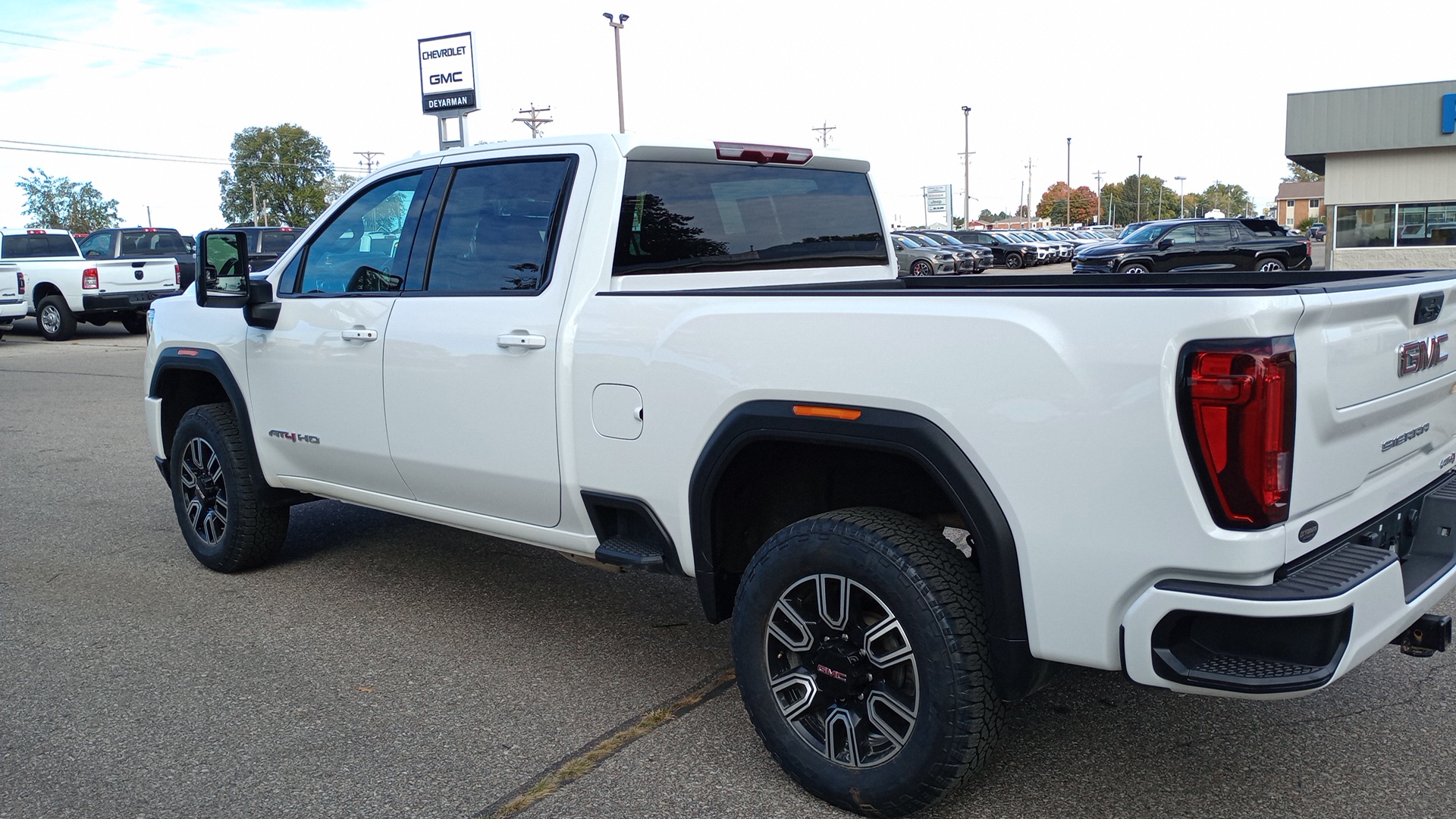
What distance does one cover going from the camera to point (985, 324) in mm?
2729

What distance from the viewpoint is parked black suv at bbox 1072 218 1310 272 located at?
27.5 m

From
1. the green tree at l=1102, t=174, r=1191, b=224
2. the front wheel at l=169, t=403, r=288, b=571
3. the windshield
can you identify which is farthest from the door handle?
the green tree at l=1102, t=174, r=1191, b=224

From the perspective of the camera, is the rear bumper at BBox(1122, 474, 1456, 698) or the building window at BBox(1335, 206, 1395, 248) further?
the building window at BBox(1335, 206, 1395, 248)

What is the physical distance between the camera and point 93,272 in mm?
20328

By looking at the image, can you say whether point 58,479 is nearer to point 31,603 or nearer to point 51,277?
point 31,603

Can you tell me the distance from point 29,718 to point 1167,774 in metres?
3.64

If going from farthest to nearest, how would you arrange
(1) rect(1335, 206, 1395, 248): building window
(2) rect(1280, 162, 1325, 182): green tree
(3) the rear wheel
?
(2) rect(1280, 162, 1325, 182): green tree
(1) rect(1335, 206, 1395, 248): building window
(3) the rear wheel

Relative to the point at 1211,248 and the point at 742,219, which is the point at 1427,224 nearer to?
the point at 1211,248

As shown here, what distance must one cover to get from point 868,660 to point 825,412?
668 mm

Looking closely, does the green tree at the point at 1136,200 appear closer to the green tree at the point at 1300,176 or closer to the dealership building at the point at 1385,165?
the green tree at the point at 1300,176

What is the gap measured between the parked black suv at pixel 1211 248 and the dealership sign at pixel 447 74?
663 inches

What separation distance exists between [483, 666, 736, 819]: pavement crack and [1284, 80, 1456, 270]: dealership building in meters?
29.6

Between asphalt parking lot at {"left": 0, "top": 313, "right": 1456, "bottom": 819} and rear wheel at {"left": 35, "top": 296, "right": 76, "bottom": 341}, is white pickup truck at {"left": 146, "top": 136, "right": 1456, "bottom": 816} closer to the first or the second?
asphalt parking lot at {"left": 0, "top": 313, "right": 1456, "bottom": 819}

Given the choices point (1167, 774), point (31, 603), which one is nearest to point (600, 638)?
point (1167, 774)
